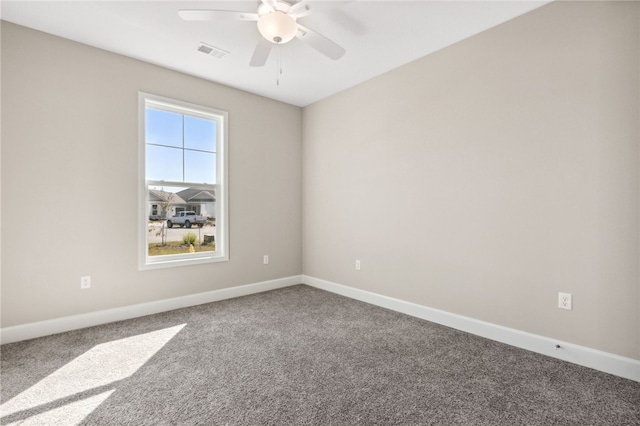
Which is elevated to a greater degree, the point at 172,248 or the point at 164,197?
the point at 164,197

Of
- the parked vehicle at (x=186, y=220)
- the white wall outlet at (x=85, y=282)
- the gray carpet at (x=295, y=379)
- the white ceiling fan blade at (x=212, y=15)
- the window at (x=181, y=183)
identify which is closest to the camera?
the gray carpet at (x=295, y=379)

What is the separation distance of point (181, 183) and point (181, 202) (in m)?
0.22

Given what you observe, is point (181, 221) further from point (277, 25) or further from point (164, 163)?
point (277, 25)

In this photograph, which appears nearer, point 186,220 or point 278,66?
point 278,66

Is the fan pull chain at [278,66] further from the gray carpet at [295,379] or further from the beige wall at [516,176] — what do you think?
the gray carpet at [295,379]

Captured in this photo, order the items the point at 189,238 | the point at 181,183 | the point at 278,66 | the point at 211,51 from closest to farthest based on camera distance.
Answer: the point at 211,51 → the point at 278,66 → the point at 181,183 → the point at 189,238

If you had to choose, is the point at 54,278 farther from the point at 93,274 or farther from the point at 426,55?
the point at 426,55

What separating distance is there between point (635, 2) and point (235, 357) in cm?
359

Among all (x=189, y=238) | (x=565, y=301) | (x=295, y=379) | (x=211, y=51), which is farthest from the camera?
(x=189, y=238)

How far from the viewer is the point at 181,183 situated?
11.5 ft

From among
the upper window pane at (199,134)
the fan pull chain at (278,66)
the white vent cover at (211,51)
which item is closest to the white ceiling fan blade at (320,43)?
the fan pull chain at (278,66)

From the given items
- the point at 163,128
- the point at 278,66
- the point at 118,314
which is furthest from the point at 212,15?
the point at 118,314

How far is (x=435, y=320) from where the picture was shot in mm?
2984

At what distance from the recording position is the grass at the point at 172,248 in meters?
3.34
